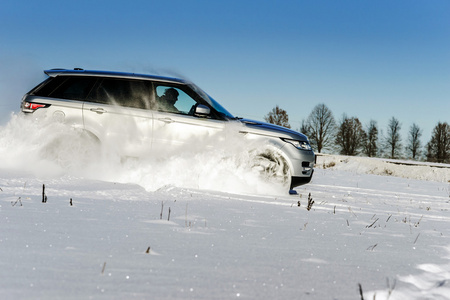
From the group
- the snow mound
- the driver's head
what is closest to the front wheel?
the driver's head

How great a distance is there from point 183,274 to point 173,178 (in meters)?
4.52

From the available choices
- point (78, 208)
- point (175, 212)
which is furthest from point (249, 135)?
point (78, 208)

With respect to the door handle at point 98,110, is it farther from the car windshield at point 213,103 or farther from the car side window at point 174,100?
the car windshield at point 213,103

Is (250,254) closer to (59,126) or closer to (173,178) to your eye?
(173,178)

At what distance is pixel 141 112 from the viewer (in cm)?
657

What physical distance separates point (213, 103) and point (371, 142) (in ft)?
216

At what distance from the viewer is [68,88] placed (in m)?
6.73

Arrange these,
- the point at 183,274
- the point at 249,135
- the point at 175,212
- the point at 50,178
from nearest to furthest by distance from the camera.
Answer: the point at 183,274, the point at 175,212, the point at 50,178, the point at 249,135

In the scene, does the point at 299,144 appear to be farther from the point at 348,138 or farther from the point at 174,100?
the point at 348,138

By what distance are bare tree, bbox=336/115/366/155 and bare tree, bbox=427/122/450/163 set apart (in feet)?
42.1

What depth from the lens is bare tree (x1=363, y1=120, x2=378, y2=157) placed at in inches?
2591

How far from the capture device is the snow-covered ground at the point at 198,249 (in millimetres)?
1742

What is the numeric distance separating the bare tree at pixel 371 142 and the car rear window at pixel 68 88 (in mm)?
63751

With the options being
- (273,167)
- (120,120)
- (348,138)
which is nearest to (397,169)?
(273,167)
